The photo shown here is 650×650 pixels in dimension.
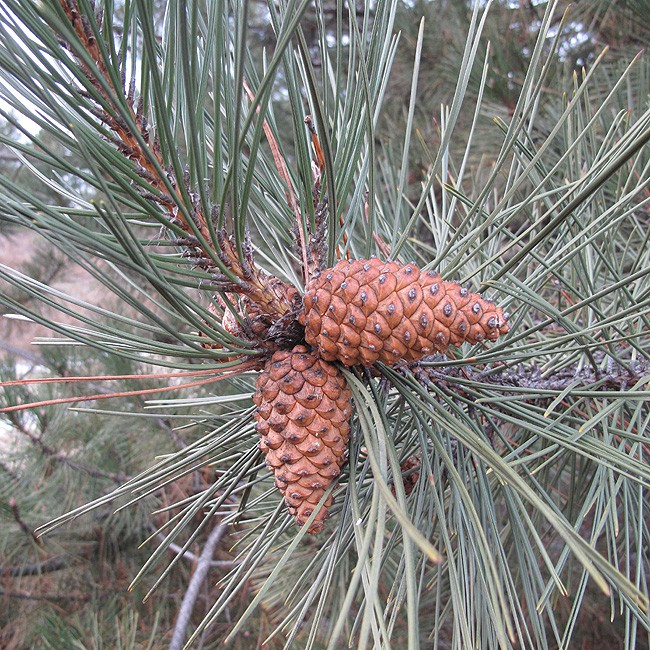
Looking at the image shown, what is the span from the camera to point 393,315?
298 millimetres

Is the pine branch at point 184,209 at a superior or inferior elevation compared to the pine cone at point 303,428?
superior

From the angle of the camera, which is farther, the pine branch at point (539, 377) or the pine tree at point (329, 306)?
the pine branch at point (539, 377)

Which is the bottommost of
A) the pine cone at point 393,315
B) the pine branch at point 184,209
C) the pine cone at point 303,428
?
the pine cone at point 303,428

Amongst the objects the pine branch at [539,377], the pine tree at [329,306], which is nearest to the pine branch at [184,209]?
the pine tree at [329,306]

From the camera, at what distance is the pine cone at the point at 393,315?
0.30 meters

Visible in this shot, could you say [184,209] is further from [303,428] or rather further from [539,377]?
[539,377]

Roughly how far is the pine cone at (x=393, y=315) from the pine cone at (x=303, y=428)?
2 cm

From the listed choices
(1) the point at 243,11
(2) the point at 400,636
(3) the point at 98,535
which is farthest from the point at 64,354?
(1) the point at 243,11

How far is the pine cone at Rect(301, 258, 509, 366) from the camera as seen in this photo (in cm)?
30

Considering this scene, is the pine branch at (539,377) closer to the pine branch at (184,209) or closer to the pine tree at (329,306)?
the pine tree at (329,306)

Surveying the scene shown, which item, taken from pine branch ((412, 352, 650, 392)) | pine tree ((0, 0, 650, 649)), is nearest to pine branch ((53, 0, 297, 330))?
pine tree ((0, 0, 650, 649))

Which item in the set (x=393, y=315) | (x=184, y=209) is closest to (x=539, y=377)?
(x=393, y=315)

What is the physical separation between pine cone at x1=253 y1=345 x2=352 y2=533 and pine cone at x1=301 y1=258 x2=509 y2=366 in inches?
0.9

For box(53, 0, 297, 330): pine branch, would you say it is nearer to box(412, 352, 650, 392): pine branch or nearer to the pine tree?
the pine tree
